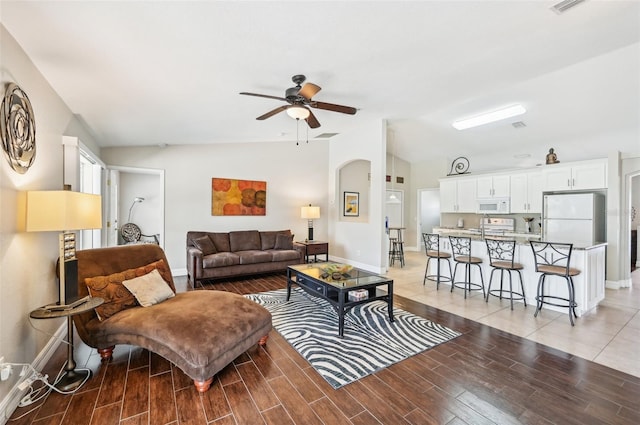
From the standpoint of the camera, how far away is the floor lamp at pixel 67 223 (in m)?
1.89

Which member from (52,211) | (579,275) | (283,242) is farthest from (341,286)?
(283,242)

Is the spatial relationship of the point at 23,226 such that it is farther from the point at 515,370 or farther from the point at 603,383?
the point at 603,383

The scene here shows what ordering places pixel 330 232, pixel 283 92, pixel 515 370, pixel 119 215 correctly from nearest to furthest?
1. pixel 515 370
2. pixel 283 92
3. pixel 119 215
4. pixel 330 232

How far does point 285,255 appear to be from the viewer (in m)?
5.58

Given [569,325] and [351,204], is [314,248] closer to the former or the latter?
[351,204]

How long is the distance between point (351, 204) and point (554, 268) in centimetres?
467

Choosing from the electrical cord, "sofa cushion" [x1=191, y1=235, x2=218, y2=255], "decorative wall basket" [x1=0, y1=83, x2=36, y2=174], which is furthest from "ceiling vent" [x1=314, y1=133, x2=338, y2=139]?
the electrical cord

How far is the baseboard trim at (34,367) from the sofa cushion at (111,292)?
1.66 feet

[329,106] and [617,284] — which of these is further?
[617,284]

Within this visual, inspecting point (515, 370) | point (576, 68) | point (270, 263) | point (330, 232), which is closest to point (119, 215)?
point (270, 263)

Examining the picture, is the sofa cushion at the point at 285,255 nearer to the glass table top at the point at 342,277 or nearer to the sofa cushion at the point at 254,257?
the sofa cushion at the point at 254,257

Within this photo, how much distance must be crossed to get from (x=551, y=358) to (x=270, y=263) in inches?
167

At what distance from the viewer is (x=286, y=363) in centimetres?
241

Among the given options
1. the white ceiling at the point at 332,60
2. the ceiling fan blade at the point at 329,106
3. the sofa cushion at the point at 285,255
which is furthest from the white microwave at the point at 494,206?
the ceiling fan blade at the point at 329,106
